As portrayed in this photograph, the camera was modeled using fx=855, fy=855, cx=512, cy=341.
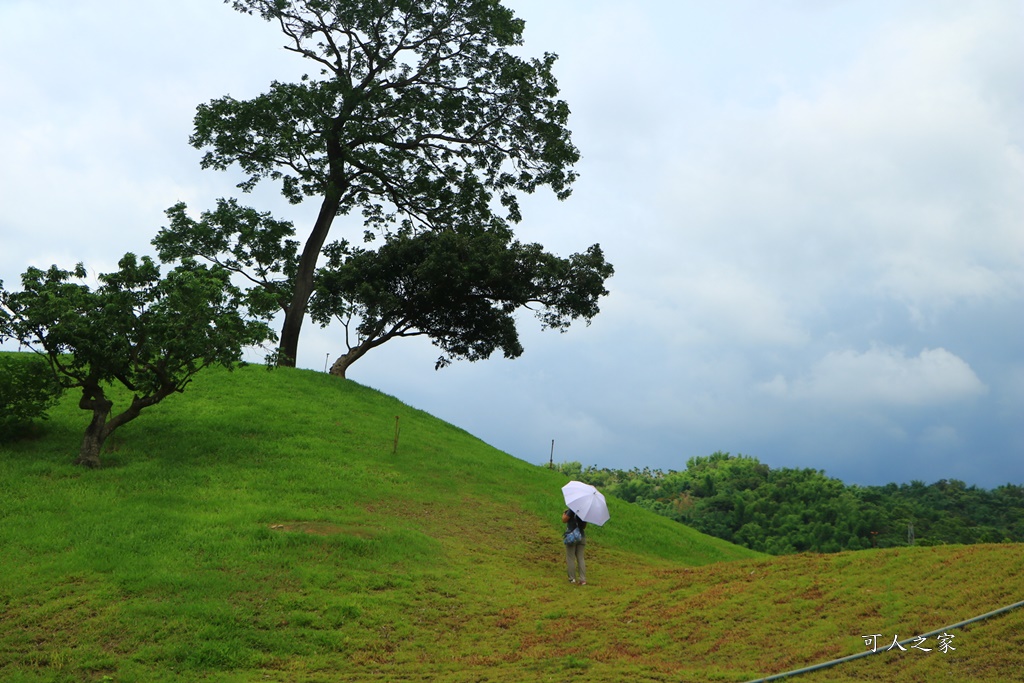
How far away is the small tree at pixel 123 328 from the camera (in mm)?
24875

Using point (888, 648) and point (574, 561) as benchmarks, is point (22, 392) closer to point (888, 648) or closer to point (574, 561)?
point (574, 561)

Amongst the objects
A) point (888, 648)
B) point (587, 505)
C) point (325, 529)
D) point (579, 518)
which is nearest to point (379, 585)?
point (325, 529)

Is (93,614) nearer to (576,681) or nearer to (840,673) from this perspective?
(576,681)

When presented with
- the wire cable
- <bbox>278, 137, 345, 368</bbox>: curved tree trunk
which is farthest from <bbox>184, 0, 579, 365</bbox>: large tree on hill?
the wire cable

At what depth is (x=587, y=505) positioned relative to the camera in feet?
67.7

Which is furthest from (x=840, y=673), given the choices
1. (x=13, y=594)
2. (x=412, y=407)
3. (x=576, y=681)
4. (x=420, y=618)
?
(x=412, y=407)

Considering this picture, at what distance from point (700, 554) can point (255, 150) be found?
25719mm

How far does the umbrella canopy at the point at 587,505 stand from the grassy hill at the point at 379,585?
1725 millimetres

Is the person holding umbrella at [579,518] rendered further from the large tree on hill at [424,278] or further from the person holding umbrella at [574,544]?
the large tree on hill at [424,278]

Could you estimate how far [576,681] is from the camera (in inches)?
521

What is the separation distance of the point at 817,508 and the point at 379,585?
35514 millimetres

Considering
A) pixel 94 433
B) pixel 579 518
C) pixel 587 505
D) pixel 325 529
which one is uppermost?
pixel 94 433

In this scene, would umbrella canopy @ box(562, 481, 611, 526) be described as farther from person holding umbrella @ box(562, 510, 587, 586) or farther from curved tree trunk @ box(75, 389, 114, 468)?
curved tree trunk @ box(75, 389, 114, 468)

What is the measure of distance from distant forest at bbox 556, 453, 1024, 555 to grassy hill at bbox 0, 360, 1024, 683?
19.3m
